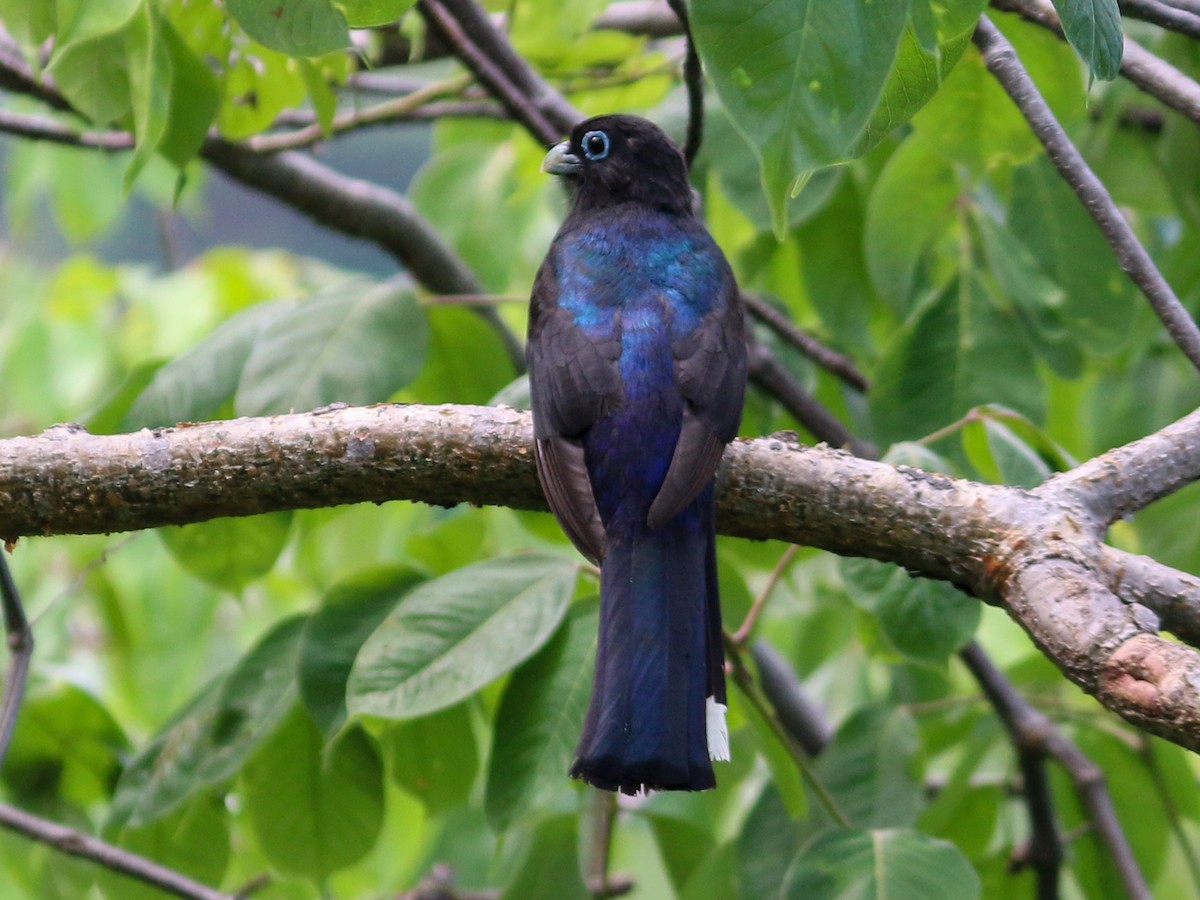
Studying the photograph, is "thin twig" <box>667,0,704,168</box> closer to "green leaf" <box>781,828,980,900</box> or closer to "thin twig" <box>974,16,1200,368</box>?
"thin twig" <box>974,16,1200,368</box>

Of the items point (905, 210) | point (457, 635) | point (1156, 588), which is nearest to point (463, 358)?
point (457, 635)

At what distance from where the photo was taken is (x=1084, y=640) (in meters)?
1.79

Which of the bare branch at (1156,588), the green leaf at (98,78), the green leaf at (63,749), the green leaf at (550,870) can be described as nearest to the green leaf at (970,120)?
the bare branch at (1156,588)

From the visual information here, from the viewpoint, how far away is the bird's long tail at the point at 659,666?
2182 millimetres

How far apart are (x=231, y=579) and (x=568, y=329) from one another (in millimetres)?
943

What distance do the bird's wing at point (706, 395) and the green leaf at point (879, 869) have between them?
71cm

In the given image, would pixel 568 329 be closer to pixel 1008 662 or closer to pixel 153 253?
pixel 1008 662

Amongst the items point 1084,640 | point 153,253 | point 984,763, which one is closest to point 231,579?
point 1084,640

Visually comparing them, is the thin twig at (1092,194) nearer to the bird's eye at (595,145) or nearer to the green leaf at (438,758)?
the bird's eye at (595,145)

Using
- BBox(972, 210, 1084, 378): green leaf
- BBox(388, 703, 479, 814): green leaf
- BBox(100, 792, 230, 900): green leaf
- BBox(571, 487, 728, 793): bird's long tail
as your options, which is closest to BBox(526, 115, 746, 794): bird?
BBox(571, 487, 728, 793): bird's long tail

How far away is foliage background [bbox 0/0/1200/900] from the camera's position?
2.51 meters

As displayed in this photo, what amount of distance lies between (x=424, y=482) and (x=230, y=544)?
0.87 meters

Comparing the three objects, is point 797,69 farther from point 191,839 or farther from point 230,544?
point 191,839

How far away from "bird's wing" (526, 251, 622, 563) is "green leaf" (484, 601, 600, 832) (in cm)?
23
